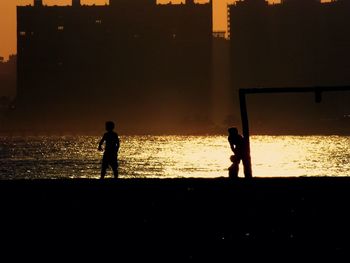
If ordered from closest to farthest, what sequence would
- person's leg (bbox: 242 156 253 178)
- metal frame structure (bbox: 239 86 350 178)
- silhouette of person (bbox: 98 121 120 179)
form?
metal frame structure (bbox: 239 86 350 178) → person's leg (bbox: 242 156 253 178) → silhouette of person (bbox: 98 121 120 179)

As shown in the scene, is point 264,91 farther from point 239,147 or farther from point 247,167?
point 247,167

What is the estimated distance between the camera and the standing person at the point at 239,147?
2536 centimetres

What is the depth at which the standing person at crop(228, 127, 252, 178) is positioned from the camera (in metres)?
25.4

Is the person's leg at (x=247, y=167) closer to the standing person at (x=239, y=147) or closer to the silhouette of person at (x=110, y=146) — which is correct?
the standing person at (x=239, y=147)
